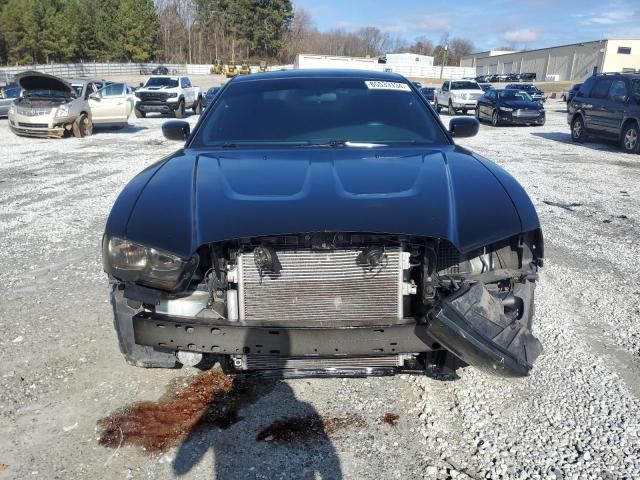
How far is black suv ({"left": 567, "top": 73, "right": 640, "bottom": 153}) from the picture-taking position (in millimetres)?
12695

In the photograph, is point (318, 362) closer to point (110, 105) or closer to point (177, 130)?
point (177, 130)

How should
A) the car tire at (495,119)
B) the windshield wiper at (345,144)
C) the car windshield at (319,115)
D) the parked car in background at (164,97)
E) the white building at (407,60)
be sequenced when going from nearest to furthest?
the windshield wiper at (345,144) < the car windshield at (319,115) < the car tire at (495,119) < the parked car in background at (164,97) < the white building at (407,60)

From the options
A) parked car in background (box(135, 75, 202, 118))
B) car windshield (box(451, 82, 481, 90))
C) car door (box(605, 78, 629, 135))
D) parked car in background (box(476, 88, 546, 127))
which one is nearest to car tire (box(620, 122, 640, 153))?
car door (box(605, 78, 629, 135))

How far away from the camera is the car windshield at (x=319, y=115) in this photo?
3537mm

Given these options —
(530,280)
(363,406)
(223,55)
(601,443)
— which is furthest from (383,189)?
(223,55)

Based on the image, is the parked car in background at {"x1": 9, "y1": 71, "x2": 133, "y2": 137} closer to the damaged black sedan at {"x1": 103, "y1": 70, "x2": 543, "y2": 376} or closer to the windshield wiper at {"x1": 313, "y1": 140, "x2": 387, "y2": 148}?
the windshield wiper at {"x1": 313, "y1": 140, "x2": 387, "y2": 148}

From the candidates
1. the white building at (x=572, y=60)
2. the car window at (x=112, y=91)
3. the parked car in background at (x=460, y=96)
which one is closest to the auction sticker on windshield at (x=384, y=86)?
the car window at (x=112, y=91)

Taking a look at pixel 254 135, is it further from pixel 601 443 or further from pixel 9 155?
pixel 9 155

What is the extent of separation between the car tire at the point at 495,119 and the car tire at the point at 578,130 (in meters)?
5.15

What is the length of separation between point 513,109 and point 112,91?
46.4 feet

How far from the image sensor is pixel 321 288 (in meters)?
2.35

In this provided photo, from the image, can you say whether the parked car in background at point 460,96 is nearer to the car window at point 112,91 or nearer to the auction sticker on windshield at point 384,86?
the car window at point 112,91

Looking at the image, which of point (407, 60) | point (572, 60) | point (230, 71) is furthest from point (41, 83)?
point (407, 60)

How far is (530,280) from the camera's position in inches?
99.0
